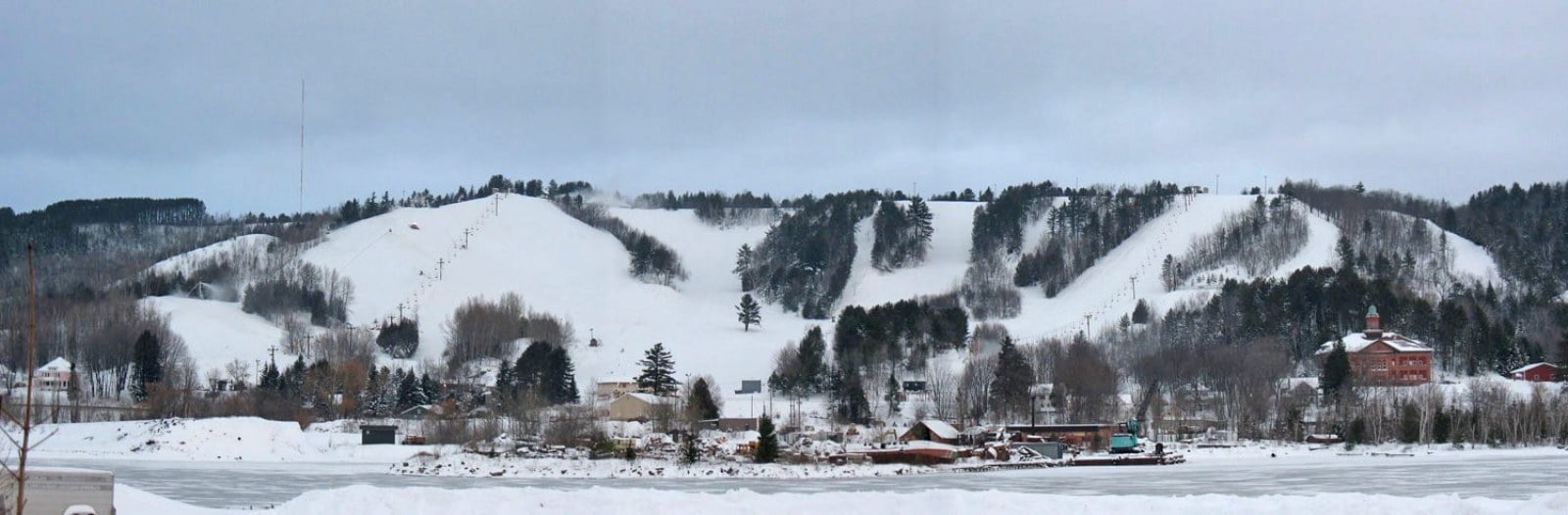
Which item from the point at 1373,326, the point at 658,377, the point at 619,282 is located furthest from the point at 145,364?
the point at 1373,326

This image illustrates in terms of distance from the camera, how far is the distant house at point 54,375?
305 ft

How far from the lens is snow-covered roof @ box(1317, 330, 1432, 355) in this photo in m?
92.8

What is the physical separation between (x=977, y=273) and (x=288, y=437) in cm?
8262

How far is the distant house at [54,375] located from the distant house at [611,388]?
3095cm

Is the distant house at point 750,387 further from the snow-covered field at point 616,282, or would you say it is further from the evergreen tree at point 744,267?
the evergreen tree at point 744,267

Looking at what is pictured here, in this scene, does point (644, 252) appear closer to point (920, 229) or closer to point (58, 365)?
point (920, 229)

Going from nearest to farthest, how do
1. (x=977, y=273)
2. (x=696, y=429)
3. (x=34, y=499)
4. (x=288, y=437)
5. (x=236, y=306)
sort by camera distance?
(x=34, y=499), (x=288, y=437), (x=696, y=429), (x=236, y=306), (x=977, y=273)

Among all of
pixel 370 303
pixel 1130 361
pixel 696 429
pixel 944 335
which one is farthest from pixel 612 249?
pixel 696 429

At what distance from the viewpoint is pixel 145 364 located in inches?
3524

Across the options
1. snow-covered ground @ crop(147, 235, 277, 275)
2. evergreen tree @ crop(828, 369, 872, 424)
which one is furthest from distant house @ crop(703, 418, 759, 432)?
snow-covered ground @ crop(147, 235, 277, 275)

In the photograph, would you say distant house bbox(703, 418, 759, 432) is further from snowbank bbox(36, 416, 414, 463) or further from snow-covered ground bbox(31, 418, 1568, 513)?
snow-covered ground bbox(31, 418, 1568, 513)

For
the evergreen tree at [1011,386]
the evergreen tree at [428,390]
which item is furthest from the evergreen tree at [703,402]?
the evergreen tree at [428,390]

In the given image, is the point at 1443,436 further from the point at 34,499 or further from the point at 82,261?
the point at 82,261

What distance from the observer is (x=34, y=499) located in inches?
862
